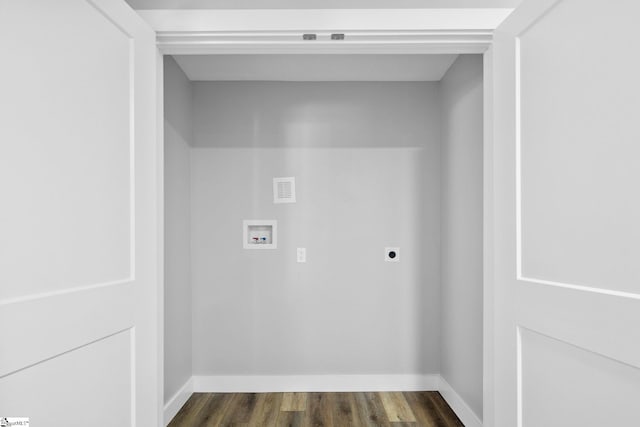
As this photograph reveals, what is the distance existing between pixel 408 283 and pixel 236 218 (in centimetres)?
141

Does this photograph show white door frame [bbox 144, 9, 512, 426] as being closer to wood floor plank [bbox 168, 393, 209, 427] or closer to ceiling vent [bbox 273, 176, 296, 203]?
ceiling vent [bbox 273, 176, 296, 203]

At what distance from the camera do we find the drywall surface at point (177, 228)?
10.4ft

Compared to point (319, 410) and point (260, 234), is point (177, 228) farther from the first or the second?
point (319, 410)

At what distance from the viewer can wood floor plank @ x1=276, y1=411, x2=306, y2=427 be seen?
10.0 ft

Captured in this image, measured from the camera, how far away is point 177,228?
11.2 ft

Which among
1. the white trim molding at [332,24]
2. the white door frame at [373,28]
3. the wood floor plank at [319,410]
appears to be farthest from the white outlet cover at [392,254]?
the white trim molding at [332,24]

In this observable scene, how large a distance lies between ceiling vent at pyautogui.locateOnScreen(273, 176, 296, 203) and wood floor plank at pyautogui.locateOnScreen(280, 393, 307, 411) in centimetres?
145

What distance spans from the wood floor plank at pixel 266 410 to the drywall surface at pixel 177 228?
558mm
